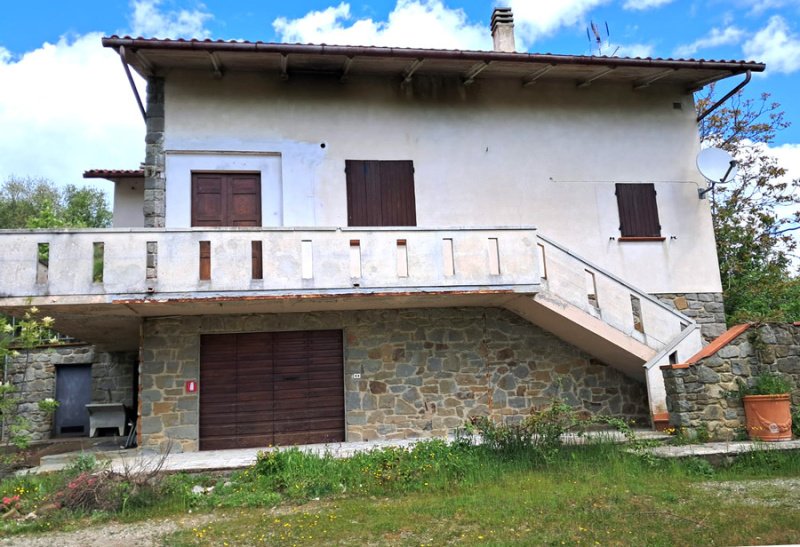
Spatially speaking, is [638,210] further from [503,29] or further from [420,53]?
[420,53]

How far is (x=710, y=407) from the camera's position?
27.8 ft

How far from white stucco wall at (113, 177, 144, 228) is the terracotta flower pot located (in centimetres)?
1196

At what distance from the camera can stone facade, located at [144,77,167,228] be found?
31.9 feet

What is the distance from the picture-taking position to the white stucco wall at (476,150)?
10172mm

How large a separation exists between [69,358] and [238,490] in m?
9.47

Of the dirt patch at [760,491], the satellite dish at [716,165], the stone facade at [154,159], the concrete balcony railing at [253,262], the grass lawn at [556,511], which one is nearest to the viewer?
the grass lawn at [556,511]

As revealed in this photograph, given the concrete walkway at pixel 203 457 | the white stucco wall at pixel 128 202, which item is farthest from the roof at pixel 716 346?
the white stucco wall at pixel 128 202

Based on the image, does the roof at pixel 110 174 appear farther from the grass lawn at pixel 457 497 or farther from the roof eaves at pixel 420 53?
the grass lawn at pixel 457 497

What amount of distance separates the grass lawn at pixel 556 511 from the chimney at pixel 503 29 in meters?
8.26

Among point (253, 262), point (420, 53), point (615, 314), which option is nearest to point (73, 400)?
point (253, 262)

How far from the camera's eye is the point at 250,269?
829cm

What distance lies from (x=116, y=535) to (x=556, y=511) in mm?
4098

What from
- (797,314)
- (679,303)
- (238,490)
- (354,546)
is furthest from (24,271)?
(797,314)

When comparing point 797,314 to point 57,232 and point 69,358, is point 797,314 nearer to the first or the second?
point 57,232
